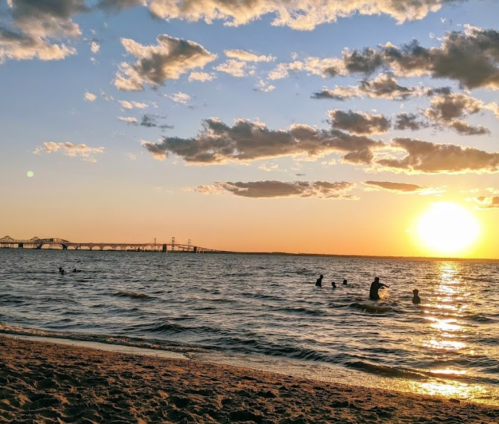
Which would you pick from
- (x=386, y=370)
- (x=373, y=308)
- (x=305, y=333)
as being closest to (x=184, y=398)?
(x=386, y=370)

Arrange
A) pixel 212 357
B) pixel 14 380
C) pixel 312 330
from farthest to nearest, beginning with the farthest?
pixel 312 330 < pixel 212 357 < pixel 14 380

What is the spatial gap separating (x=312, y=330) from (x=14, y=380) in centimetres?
1565

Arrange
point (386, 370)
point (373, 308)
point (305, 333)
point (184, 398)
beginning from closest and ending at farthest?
point (184, 398), point (386, 370), point (305, 333), point (373, 308)

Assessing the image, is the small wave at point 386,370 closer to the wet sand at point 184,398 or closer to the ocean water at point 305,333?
the ocean water at point 305,333

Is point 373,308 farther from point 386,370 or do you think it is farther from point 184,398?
point 184,398

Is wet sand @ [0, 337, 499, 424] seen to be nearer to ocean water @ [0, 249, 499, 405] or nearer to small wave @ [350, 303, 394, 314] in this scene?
ocean water @ [0, 249, 499, 405]

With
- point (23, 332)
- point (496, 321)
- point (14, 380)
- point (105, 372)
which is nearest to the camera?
point (14, 380)

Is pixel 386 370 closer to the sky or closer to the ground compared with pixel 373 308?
closer to the sky

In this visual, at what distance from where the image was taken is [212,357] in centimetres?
1697

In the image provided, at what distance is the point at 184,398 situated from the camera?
10047mm

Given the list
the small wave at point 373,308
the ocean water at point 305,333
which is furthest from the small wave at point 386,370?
the small wave at point 373,308

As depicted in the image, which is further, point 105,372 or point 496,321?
point 496,321

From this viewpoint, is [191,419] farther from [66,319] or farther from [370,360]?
[66,319]

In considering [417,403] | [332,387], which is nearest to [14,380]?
[332,387]
